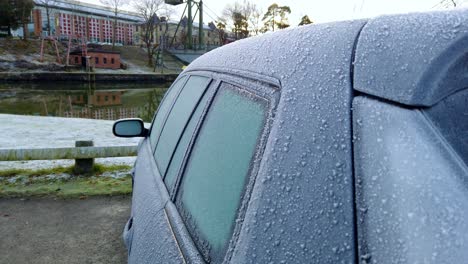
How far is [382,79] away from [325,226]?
0.32 metres

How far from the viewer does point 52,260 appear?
3016 millimetres

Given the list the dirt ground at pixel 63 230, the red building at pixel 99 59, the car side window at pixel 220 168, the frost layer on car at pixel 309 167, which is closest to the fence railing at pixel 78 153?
the dirt ground at pixel 63 230

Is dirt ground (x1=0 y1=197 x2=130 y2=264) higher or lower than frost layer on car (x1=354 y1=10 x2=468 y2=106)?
lower

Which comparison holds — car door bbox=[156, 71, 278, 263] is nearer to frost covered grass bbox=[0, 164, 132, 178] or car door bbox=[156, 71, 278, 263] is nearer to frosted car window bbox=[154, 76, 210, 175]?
frosted car window bbox=[154, 76, 210, 175]

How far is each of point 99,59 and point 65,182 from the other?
42.2m

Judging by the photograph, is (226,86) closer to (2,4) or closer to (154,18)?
(2,4)

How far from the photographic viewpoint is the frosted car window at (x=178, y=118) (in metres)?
1.70

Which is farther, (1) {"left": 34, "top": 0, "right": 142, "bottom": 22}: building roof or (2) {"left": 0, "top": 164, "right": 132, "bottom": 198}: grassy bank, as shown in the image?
(1) {"left": 34, "top": 0, "right": 142, "bottom": 22}: building roof

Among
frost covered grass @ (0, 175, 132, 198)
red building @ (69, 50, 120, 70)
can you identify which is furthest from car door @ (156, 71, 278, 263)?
red building @ (69, 50, 120, 70)

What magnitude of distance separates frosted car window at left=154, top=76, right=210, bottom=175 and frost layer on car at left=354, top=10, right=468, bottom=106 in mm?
894

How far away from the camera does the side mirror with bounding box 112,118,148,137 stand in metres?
2.90

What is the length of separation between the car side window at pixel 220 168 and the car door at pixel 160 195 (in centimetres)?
10

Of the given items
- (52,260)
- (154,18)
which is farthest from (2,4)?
(52,260)

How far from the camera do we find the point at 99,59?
43656 millimetres
